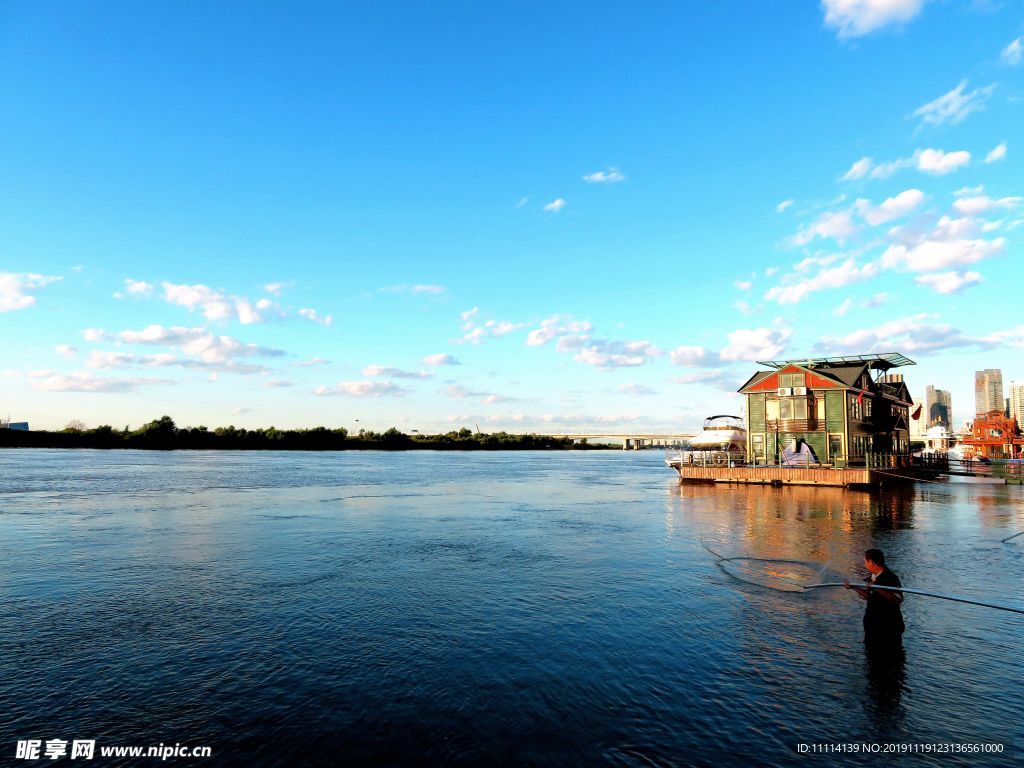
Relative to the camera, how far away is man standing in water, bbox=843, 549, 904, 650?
1410cm

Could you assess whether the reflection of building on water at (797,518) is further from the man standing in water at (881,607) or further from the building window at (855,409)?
the man standing in water at (881,607)

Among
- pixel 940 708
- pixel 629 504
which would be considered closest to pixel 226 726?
pixel 940 708

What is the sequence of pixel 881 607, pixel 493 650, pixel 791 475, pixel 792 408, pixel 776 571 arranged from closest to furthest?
pixel 881 607 → pixel 493 650 → pixel 776 571 → pixel 791 475 → pixel 792 408

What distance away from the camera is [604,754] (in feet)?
34.4

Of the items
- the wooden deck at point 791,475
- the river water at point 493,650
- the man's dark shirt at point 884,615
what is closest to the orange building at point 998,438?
the wooden deck at point 791,475

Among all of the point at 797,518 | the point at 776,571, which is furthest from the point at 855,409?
the point at 776,571

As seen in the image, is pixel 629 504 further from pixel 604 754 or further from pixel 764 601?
pixel 604 754

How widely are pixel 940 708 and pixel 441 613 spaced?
12.9 m

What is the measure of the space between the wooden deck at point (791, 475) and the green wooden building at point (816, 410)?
3.89m

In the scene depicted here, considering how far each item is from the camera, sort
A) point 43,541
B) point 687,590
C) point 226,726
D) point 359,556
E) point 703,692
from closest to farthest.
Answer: point 226,726 → point 703,692 → point 687,590 → point 359,556 → point 43,541

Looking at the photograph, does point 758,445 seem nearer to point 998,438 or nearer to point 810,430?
point 810,430

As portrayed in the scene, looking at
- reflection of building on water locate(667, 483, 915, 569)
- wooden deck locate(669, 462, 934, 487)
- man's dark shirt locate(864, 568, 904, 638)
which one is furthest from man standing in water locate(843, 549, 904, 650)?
wooden deck locate(669, 462, 934, 487)

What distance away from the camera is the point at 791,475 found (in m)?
61.7

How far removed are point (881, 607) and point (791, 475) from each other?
51698mm
